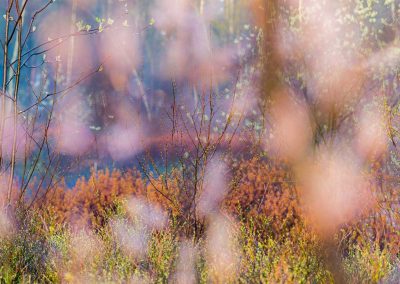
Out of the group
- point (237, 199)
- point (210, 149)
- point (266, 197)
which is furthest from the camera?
point (266, 197)

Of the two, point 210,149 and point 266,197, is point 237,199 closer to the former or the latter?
point 266,197

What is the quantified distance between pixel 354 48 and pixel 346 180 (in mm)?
2963

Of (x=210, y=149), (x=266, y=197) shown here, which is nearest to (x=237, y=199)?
(x=266, y=197)

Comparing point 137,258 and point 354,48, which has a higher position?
point 354,48

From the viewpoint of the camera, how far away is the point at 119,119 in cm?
1298

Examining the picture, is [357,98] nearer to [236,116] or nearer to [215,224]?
[236,116]

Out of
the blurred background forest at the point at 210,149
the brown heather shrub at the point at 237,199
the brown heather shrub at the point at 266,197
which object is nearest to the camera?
the blurred background forest at the point at 210,149

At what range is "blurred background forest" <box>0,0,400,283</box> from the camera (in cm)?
425

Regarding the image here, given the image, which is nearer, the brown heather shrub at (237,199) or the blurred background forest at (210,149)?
the blurred background forest at (210,149)

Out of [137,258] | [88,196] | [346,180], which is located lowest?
[137,258]

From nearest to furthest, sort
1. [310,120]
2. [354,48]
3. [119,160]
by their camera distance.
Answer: [310,120], [354,48], [119,160]

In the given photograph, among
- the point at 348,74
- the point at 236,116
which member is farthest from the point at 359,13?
the point at 236,116

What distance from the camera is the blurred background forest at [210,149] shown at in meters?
4.25

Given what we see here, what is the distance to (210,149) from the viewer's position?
5020 millimetres
